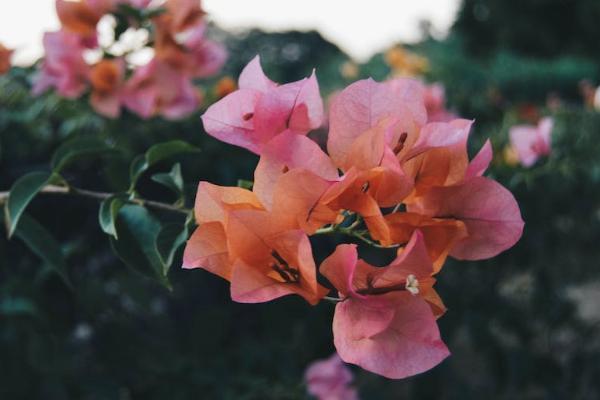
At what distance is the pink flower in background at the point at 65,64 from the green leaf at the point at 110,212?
57 centimetres

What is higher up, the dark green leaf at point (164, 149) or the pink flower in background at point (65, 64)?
the dark green leaf at point (164, 149)

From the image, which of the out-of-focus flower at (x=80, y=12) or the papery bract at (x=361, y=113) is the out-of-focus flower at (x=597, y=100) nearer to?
the out-of-focus flower at (x=80, y=12)

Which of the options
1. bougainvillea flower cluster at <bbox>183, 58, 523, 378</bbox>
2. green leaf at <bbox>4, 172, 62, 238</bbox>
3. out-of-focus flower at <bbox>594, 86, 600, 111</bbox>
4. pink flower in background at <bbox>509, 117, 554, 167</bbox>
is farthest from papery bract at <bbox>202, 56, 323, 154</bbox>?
out-of-focus flower at <bbox>594, 86, 600, 111</bbox>

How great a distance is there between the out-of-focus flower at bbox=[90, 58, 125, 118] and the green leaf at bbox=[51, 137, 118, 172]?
1.40 feet

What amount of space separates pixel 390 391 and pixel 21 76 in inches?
62.8

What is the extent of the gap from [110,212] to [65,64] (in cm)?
63

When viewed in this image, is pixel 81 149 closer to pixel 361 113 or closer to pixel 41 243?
pixel 41 243

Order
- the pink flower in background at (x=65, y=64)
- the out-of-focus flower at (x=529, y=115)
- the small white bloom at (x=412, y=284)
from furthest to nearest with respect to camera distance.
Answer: the out-of-focus flower at (x=529, y=115) → the pink flower in background at (x=65, y=64) → the small white bloom at (x=412, y=284)

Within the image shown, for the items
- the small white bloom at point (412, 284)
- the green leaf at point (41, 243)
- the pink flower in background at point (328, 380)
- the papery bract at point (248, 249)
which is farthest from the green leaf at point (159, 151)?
the pink flower in background at point (328, 380)

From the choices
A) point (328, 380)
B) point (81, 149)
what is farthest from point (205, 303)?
point (81, 149)

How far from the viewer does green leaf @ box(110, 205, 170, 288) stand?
2.15ft

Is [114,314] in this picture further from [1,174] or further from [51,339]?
[1,174]

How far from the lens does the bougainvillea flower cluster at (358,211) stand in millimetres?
483

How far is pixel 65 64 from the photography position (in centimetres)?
121
